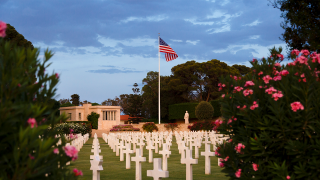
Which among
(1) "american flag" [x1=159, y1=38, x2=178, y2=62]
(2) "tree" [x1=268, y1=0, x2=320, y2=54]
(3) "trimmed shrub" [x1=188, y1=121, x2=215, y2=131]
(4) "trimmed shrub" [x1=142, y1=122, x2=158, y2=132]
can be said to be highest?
(1) "american flag" [x1=159, y1=38, x2=178, y2=62]

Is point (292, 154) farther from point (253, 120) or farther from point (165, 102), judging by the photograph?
point (165, 102)

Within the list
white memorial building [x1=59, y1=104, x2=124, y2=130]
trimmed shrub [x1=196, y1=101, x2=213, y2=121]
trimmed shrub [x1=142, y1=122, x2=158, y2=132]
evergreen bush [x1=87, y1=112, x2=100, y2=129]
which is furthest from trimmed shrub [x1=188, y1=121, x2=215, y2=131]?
evergreen bush [x1=87, y1=112, x2=100, y2=129]

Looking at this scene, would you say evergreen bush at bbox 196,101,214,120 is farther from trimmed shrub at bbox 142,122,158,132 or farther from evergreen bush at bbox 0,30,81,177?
evergreen bush at bbox 0,30,81,177

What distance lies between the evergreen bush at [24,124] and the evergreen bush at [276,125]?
8.51 feet

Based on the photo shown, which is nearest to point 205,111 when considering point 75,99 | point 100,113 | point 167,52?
point 167,52

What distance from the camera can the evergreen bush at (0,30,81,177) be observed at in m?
2.11

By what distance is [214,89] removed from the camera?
50.2 metres

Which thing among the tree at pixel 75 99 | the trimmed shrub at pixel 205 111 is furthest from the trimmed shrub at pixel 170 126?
the tree at pixel 75 99

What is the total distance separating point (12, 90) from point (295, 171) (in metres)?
3.54

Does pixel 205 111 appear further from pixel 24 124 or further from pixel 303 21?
pixel 24 124

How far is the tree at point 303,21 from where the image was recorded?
32.4 ft

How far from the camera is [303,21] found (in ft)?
33.5

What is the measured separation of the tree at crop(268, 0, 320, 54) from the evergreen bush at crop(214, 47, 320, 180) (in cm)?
618

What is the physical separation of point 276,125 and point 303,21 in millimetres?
7755
